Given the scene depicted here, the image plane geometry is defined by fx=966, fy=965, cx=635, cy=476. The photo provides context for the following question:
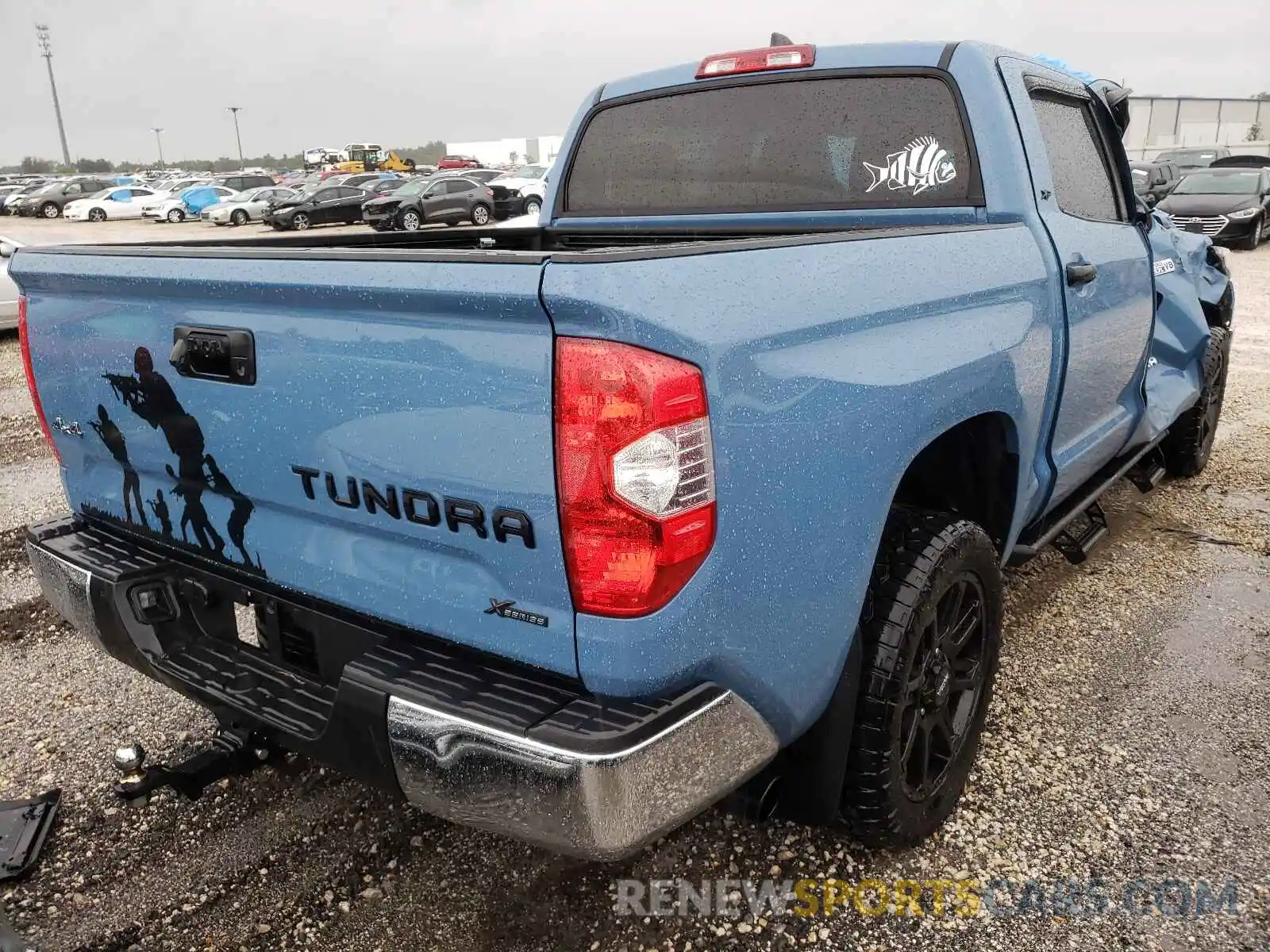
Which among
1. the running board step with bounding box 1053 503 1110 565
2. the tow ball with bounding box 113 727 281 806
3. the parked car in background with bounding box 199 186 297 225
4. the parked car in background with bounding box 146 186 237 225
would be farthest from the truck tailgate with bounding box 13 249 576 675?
the parked car in background with bounding box 146 186 237 225

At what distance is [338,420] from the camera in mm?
1856

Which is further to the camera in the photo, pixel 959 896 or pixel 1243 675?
pixel 1243 675

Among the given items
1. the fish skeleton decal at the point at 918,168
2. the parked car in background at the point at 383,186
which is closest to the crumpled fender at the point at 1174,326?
the fish skeleton decal at the point at 918,168

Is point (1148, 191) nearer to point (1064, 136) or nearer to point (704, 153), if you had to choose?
point (1064, 136)

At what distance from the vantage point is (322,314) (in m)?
1.85

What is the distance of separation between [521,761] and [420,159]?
123 metres

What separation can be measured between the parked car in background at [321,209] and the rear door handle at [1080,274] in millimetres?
29675

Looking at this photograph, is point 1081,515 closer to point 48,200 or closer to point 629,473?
point 629,473

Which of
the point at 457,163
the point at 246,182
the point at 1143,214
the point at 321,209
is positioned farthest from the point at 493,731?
the point at 457,163

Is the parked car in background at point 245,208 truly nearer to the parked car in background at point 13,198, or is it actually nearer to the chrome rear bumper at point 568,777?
the parked car in background at point 13,198

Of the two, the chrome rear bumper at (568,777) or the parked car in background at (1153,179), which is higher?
the parked car in background at (1153,179)

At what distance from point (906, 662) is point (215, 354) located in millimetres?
1654

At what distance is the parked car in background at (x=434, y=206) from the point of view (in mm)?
27172

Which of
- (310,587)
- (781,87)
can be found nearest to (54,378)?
(310,587)
